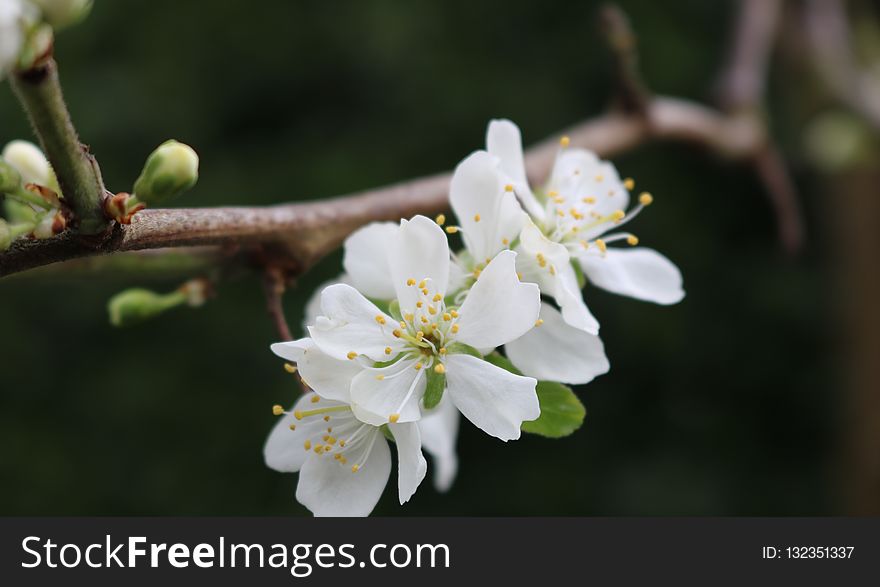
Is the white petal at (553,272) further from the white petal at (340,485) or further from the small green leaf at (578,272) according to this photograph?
the white petal at (340,485)

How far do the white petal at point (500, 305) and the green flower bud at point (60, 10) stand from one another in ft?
1.00

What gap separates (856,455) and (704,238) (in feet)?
2.37

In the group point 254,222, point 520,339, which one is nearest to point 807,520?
point 520,339

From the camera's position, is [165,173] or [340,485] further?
[340,485]

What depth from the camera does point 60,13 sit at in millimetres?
489

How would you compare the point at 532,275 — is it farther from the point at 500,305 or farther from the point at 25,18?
the point at 25,18

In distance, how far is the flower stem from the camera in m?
0.50

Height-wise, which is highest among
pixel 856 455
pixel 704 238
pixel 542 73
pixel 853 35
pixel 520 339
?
pixel 542 73

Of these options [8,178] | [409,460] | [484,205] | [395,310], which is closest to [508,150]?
[484,205]

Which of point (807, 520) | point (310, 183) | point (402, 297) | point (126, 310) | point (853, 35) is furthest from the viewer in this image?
point (310, 183)

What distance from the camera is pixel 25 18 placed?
1.56 feet

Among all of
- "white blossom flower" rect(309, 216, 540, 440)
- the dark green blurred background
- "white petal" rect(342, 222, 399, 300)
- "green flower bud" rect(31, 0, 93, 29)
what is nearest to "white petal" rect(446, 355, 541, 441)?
"white blossom flower" rect(309, 216, 540, 440)

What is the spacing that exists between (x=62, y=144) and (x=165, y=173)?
68mm

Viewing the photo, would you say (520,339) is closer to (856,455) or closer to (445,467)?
(445,467)
